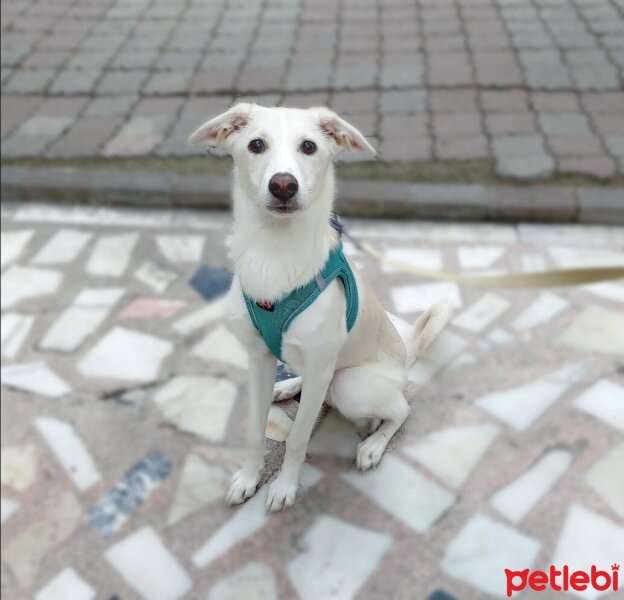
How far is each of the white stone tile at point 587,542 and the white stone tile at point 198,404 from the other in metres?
1.61

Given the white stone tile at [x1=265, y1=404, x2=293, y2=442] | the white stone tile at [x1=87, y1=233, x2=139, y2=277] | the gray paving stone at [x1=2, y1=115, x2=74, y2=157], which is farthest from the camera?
the gray paving stone at [x1=2, y1=115, x2=74, y2=157]

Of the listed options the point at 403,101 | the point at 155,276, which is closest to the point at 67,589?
the point at 155,276

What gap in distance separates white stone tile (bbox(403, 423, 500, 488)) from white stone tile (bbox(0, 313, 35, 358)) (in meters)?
2.71

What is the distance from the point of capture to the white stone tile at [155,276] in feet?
13.8

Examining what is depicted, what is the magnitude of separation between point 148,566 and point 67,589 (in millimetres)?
382

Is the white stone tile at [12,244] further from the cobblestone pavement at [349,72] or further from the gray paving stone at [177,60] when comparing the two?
the gray paving stone at [177,60]

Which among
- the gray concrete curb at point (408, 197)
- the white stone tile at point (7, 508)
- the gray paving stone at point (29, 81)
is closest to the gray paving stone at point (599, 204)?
the gray concrete curb at point (408, 197)

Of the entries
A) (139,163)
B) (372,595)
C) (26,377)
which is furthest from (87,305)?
(372,595)

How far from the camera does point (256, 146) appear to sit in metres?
1.02

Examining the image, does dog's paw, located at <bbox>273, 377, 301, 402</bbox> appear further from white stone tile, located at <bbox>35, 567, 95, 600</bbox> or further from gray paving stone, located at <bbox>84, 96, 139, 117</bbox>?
gray paving stone, located at <bbox>84, 96, 139, 117</bbox>

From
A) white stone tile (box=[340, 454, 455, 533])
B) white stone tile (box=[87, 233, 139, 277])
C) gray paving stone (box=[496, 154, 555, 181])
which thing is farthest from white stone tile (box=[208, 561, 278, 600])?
gray paving stone (box=[496, 154, 555, 181])

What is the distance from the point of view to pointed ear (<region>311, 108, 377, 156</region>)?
38.3 inches

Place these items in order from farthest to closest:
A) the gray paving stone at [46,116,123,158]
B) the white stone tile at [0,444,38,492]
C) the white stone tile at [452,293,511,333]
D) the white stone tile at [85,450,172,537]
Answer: the gray paving stone at [46,116,123,158], the white stone tile at [0,444,38,492], the white stone tile at [85,450,172,537], the white stone tile at [452,293,511,333]

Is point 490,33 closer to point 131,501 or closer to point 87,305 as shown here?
point 87,305
